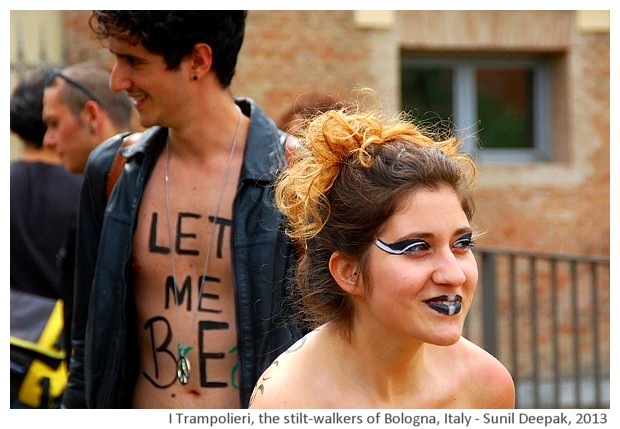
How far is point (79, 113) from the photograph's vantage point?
518cm

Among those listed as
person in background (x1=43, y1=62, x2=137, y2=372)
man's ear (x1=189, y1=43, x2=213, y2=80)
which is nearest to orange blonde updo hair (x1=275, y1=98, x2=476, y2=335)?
man's ear (x1=189, y1=43, x2=213, y2=80)

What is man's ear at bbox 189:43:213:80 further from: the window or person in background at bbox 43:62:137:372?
the window

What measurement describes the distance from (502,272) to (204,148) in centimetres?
628

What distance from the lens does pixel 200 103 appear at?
12.2 ft

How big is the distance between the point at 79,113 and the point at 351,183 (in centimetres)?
270

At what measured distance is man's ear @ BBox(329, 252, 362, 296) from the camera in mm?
2773

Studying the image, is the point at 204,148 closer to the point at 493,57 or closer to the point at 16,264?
the point at 16,264


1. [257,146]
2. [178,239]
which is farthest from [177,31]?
[178,239]

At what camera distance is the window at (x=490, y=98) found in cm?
975

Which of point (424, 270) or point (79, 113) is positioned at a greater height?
point (79, 113)

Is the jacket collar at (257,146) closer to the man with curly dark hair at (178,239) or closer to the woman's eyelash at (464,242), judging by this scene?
the man with curly dark hair at (178,239)

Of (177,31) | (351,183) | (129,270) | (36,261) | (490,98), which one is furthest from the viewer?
(490,98)

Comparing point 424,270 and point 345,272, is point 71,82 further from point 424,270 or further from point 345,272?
point 424,270

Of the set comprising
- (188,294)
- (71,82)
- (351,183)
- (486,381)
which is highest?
(71,82)
